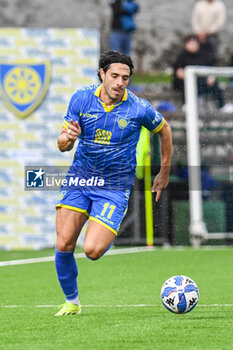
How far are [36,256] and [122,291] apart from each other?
4832mm

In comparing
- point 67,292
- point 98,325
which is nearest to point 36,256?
→ point 67,292

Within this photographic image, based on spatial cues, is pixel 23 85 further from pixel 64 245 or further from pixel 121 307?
pixel 64 245

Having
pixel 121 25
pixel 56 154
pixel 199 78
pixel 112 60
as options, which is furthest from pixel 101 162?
pixel 121 25

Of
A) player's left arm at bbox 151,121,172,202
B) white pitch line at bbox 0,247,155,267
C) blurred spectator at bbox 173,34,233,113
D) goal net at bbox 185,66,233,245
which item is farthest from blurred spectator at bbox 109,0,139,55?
player's left arm at bbox 151,121,172,202

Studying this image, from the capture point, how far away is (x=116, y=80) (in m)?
8.00

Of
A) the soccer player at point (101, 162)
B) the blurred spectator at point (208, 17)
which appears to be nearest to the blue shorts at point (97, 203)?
the soccer player at point (101, 162)

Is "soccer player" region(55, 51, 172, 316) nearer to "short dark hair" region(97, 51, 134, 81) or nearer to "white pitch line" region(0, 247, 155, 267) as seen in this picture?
"short dark hair" region(97, 51, 134, 81)

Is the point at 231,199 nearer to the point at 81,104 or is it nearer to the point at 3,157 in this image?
the point at 3,157

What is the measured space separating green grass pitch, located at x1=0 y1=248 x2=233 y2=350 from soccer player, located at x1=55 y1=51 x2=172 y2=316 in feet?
1.88

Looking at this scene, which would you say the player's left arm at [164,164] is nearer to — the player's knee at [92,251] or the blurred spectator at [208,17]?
the player's knee at [92,251]

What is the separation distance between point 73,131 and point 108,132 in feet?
2.15

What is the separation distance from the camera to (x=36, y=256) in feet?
48.4

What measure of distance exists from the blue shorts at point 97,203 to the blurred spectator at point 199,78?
9.60 metres

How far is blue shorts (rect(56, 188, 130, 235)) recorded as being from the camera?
8109mm
